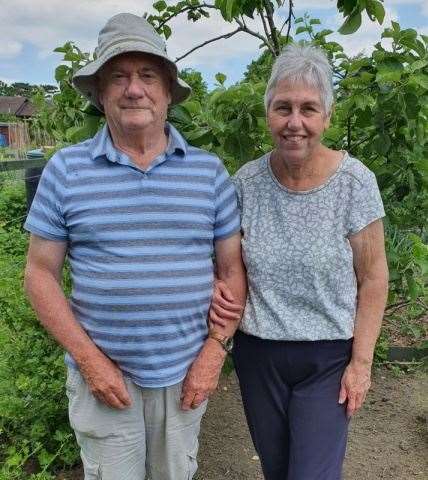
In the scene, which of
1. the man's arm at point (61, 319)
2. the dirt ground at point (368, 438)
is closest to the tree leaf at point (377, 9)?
the man's arm at point (61, 319)

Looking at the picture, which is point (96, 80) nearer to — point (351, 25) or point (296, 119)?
point (296, 119)

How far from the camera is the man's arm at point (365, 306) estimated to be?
7.00 feet

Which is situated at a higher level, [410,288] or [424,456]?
[410,288]

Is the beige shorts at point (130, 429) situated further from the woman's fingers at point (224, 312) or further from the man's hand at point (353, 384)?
the man's hand at point (353, 384)

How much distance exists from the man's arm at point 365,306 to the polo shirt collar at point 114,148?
64 cm

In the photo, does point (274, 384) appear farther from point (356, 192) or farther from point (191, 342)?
point (356, 192)

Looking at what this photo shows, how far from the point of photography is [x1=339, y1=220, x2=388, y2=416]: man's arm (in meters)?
2.13

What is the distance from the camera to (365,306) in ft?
7.18

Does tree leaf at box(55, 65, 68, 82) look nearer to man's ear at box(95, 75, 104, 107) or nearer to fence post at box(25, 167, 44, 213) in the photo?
man's ear at box(95, 75, 104, 107)

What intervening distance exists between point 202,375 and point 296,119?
35.2 inches

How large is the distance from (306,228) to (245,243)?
0.21 m

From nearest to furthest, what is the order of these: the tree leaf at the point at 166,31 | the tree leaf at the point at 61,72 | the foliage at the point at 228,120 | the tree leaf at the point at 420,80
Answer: the tree leaf at the point at 420,80
the foliage at the point at 228,120
the tree leaf at the point at 61,72
the tree leaf at the point at 166,31

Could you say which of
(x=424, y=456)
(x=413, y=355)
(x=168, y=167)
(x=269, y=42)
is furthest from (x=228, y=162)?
(x=413, y=355)

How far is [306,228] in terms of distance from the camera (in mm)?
2125
